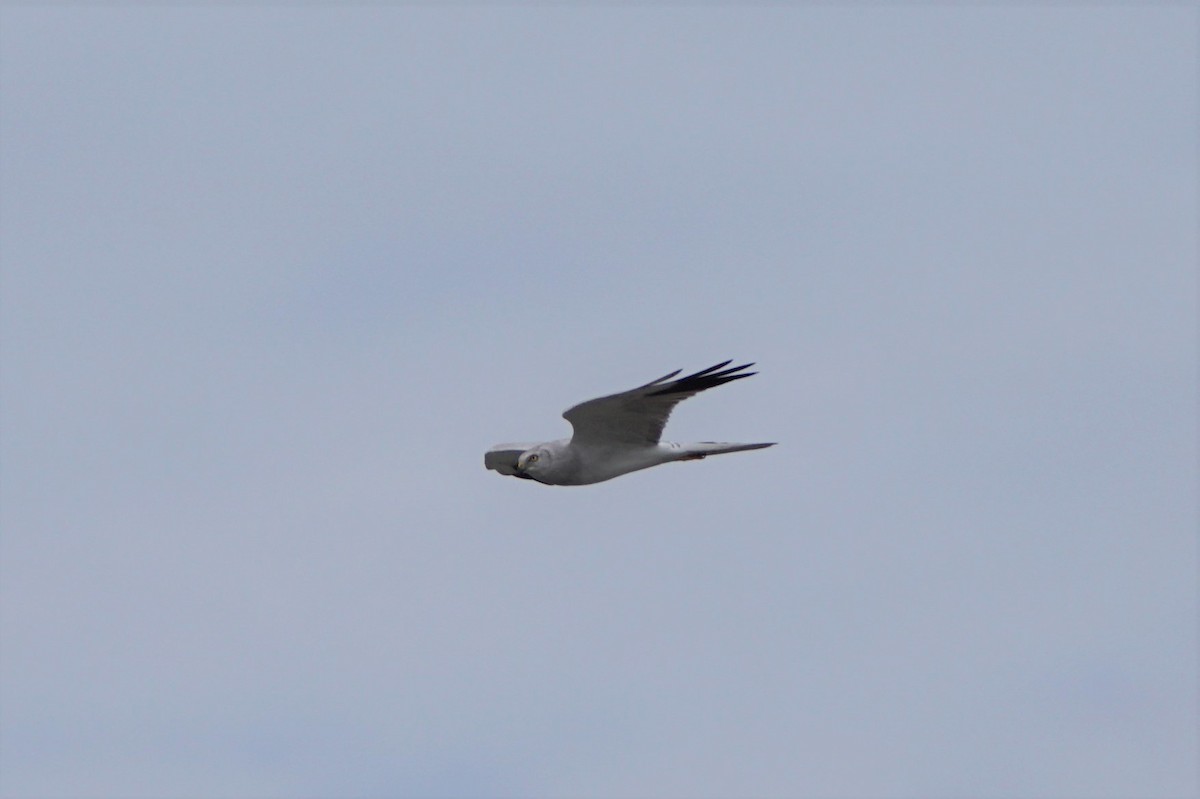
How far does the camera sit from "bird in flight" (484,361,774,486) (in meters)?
26.3

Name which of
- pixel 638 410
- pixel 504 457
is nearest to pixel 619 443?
pixel 638 410

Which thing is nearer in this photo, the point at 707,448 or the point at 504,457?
the point at 707,448

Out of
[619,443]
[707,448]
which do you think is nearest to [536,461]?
[619,443]

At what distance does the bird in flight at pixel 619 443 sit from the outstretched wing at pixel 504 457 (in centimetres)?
44

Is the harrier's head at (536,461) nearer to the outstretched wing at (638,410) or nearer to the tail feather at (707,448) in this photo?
the outstretched wing at (638,410)

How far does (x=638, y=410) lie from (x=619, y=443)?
1.04 meters

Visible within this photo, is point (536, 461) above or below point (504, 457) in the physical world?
below

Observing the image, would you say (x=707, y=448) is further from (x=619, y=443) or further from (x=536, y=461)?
(x=536, y=461)

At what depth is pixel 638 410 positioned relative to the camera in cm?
2684

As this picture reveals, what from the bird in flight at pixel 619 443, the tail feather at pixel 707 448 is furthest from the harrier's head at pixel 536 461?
the tail feather at pixel 707 448

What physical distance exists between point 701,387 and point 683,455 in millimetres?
2039

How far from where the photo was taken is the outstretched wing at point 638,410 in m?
26.0

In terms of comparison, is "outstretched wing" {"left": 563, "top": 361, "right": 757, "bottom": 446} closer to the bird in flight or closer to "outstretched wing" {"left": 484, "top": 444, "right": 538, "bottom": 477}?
the bird in flight

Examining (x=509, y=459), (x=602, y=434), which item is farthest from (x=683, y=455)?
(x=509, y=459)
